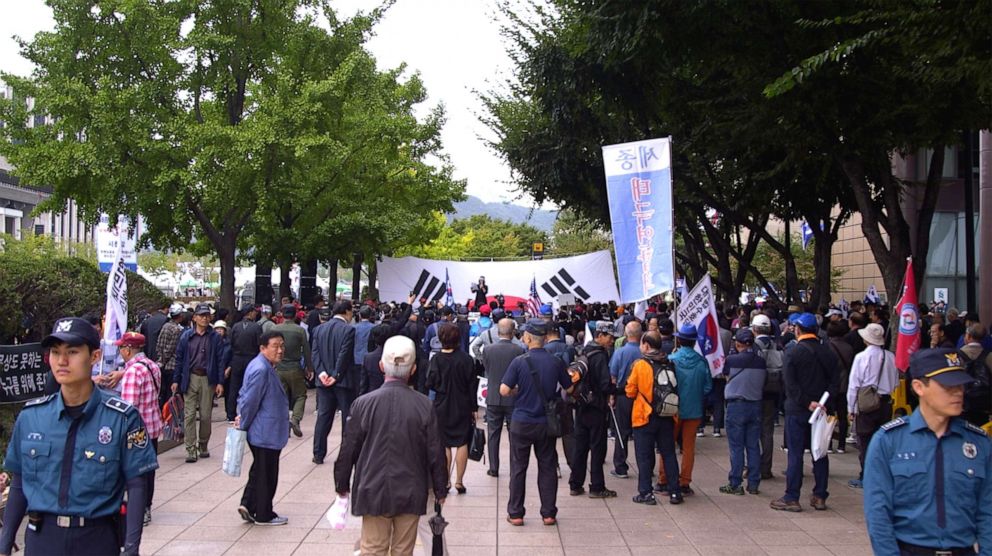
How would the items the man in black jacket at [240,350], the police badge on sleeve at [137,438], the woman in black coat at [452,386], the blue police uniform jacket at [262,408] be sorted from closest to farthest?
1. the police badge on sleeve at [137,438]
2. the blue police uniform jacket at [262,408]
3. the woman in black coat at [452,386]
4. the man in black jacket at [240,350]

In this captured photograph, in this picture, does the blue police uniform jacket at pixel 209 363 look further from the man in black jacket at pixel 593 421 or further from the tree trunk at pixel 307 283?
the tree trunk at pixel 307 283

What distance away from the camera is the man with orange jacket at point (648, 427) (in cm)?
875

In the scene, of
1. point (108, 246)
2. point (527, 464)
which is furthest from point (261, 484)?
point (108, 246)

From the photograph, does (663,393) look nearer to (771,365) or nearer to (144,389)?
(771,365)

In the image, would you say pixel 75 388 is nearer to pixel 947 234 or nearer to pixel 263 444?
pixel 263 444

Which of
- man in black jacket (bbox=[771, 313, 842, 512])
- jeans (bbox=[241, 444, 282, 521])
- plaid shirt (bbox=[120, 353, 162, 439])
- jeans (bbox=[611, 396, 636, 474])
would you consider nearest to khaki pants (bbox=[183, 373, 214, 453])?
plaid shirt (bbox=[120, 353, 162, 439])

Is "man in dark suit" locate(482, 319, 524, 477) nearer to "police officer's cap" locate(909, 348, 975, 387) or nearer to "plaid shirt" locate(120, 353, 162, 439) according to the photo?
"plaid shirt" locate(120, 353, 162, 439)

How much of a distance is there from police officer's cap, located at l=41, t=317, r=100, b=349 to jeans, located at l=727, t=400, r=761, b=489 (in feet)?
22.8

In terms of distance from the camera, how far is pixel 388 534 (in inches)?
214

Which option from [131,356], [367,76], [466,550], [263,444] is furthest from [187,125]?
[466,550]

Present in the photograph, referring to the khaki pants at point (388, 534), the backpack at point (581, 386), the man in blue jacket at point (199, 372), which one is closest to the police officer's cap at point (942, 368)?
the khaki pants at point (388, 534)

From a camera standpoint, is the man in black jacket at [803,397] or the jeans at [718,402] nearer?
the man in black jacket at [803,397]

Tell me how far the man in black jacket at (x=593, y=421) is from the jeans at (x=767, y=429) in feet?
6.86

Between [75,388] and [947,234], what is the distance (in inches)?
1267
